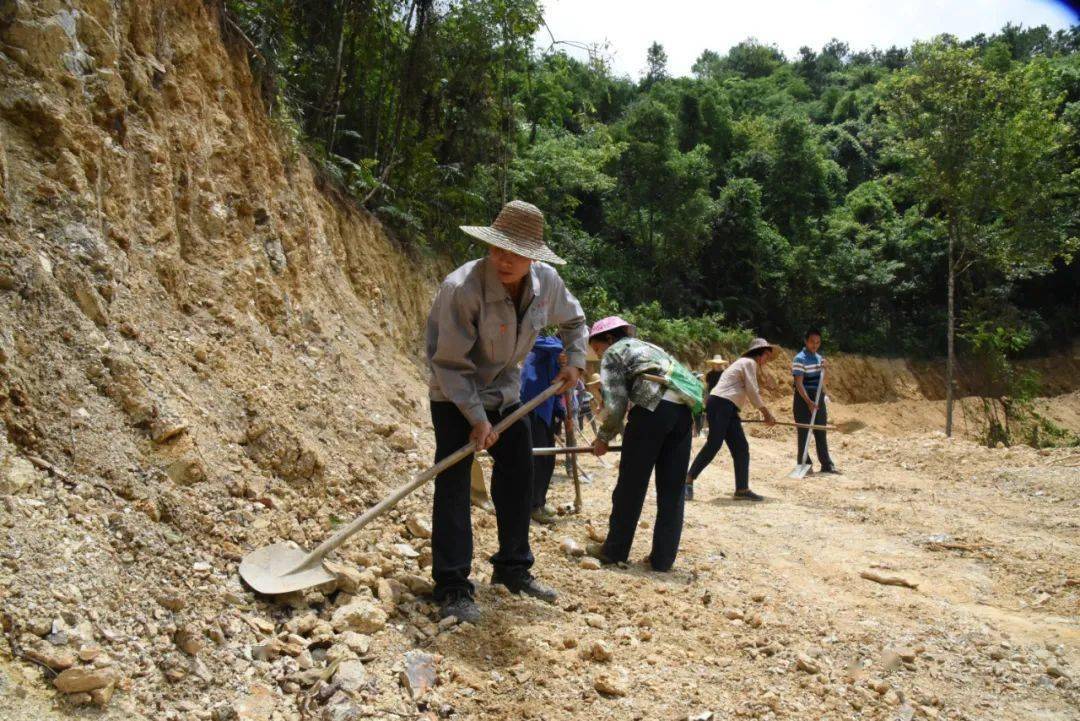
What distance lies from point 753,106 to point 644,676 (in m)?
37.1

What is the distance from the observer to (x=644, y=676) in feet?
10.0

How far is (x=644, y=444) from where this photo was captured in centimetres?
452

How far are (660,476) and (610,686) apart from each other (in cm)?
191

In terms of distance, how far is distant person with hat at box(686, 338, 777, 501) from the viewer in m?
7.38

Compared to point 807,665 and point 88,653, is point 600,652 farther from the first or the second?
point 88,653

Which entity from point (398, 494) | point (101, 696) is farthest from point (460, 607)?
point (101, 696)

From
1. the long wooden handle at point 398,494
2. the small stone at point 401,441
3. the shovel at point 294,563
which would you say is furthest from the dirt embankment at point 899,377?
the shovel at point 294,563

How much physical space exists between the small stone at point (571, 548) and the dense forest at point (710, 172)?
4765mm

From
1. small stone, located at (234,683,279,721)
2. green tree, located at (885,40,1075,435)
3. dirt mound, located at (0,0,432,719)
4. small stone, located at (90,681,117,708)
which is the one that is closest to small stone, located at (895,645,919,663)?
dirt mound, located at (0,0,432,719)

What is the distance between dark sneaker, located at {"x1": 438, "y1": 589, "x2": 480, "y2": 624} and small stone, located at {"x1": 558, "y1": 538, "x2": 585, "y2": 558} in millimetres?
1252

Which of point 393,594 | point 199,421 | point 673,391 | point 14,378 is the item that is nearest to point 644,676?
point 393,594

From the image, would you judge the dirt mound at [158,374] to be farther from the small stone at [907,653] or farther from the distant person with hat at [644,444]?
the small stone at [907,653]

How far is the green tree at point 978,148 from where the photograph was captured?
15.0 meters

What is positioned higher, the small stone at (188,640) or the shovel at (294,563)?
the shovel at (294,563)
